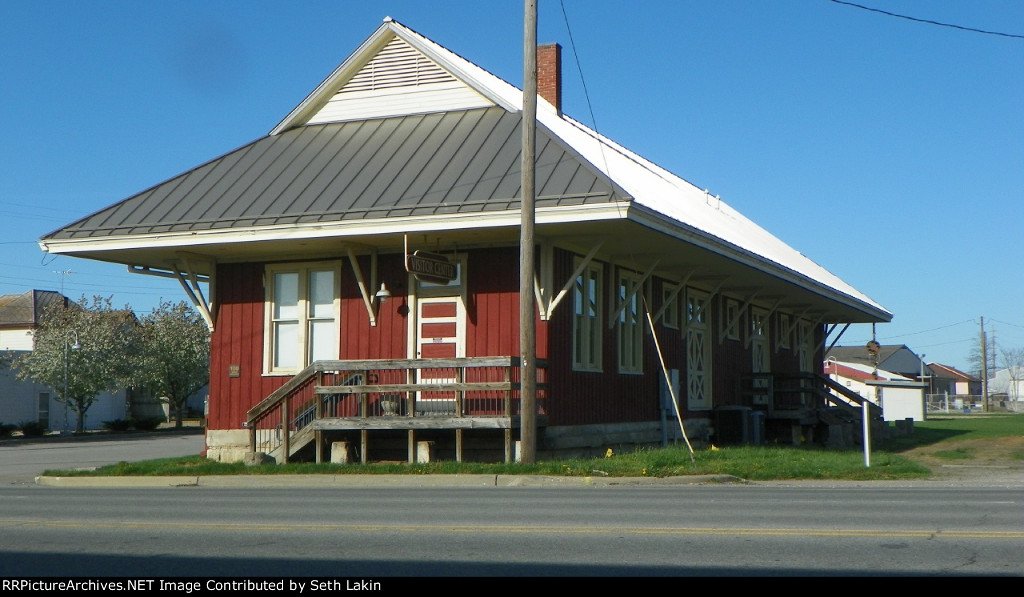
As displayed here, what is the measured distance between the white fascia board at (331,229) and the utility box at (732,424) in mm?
10969

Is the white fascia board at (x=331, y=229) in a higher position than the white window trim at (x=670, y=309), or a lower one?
higher

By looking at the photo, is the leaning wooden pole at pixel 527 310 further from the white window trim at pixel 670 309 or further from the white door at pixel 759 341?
the white door at pixel 759 341

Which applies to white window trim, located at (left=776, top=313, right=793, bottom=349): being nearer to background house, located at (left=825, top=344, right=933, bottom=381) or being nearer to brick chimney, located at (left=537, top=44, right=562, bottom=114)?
brick chimney, located at (left=537, top=44, right=562, bottom=114)

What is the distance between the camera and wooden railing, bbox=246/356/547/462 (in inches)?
719

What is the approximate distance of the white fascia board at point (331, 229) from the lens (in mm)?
17547

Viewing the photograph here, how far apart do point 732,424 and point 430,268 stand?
1122 centimetres

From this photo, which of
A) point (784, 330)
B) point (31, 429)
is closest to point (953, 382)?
Answer: point (784, 330)

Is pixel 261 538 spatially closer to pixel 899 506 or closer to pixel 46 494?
pixel 899 506

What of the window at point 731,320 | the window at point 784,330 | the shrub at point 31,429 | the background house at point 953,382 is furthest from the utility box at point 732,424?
the background house at point 953,382

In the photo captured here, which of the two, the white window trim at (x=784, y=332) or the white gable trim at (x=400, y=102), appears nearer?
the white gable trim at (x=400, y=102)

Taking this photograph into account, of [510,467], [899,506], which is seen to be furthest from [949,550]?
[510,467]

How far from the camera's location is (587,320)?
21062 millimetres

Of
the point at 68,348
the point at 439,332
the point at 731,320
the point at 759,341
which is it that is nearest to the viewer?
the point at 439,332

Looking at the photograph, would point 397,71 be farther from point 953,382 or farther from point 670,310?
point 953,382
